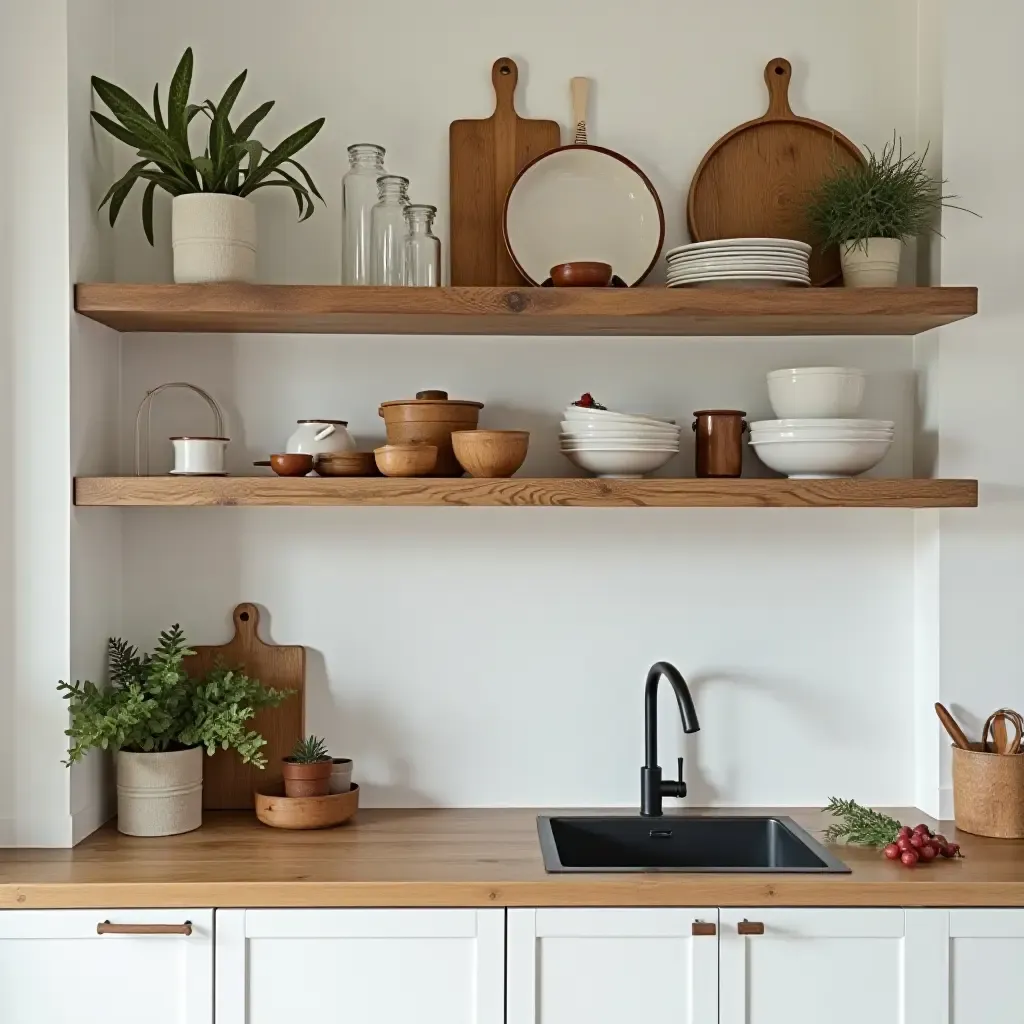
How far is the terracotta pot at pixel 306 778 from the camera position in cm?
235

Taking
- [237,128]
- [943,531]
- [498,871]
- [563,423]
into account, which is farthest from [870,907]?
[237,128]

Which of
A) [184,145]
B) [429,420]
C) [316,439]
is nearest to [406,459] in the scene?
[429,420]

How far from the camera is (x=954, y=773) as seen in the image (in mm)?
2381

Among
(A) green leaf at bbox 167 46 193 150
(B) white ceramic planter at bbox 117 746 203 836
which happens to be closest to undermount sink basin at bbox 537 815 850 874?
(B) white ceramic planter at bbox 117 746 203 836

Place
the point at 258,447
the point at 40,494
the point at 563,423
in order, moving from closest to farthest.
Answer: the point at 40,494, the point at 563,423, the point at 258,447

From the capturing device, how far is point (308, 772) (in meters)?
2.36

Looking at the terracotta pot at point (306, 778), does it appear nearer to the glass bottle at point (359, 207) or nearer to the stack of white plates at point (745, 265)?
the glass bottle at point (359, 207)

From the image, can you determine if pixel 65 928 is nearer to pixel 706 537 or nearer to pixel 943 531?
pixel 706 537

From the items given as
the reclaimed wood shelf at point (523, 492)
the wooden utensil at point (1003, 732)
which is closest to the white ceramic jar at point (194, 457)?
the reclaimed wood shelf at point (523, 492)

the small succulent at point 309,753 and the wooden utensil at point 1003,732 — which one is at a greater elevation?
the wooden utensil at point 1003,732

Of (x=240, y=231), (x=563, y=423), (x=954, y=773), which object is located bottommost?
(x=954, y=773)

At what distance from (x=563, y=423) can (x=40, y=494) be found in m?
1.02

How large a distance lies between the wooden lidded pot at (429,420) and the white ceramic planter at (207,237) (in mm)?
413

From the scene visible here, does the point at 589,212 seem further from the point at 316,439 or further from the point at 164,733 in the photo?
the point at 164,733
